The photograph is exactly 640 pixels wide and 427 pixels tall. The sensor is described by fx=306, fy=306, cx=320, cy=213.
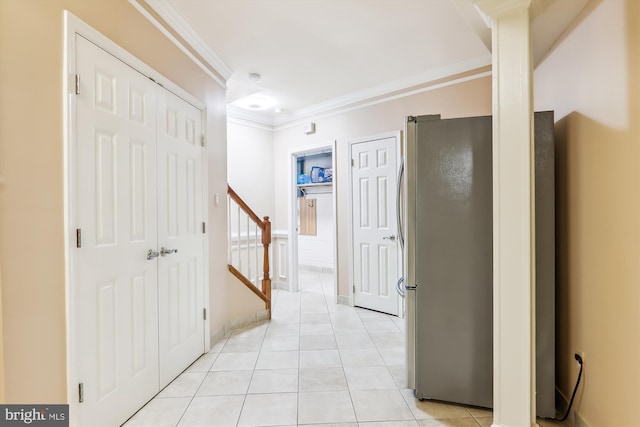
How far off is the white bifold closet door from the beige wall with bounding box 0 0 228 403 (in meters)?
0.09

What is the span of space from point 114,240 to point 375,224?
2.68 meters

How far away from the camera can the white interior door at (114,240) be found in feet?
4.90

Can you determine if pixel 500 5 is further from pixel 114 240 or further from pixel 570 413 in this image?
pixel 114 240

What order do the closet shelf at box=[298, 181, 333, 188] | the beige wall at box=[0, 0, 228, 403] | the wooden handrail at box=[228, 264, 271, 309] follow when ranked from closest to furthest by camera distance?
1. the beige wall at box=[0, 0, 228, 403]
2. the wooden handrail at box=[228, 264, 271, 309]
3. the closet shelf at box=[298, 181, 333, 188]

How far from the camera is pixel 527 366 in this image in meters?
1.47

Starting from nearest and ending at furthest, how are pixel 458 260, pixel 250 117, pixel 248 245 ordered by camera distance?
1. pixel 458 260
2. pixel 248 245
3. pixel 250 117

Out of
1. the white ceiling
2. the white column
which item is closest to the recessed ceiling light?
the white ceiling

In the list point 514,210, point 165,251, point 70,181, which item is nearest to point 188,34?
point 70,181

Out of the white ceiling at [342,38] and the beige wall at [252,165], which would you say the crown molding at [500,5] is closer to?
the white ceiling at [342,38]

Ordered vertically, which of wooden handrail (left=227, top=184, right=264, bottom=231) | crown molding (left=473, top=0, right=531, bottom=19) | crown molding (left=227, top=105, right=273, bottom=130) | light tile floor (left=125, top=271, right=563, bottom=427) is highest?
crown molding (left=227, top=105, right=273, bottom=130)

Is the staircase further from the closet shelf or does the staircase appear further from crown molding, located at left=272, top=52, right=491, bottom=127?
Result: the closet shelf

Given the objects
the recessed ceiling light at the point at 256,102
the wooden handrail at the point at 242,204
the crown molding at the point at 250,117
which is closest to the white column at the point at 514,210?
the wooden handrail at the point at 242,204

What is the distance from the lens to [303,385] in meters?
2.13

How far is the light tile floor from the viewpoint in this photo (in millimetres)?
1777
